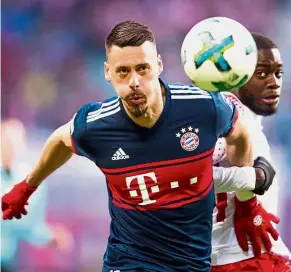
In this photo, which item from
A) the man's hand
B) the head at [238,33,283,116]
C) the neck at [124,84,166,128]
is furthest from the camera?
the head at [238,33,283,116]

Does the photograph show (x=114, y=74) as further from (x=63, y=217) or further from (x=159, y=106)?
(x=63, y=217)

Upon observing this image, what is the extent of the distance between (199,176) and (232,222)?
62cm

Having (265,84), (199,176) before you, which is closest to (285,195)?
(265,84)

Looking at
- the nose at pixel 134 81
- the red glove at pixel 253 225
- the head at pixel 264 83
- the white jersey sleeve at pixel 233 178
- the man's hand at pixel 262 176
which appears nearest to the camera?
the nose at pixel 134 81

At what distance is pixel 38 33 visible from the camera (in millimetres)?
6348

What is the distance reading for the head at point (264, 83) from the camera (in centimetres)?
425

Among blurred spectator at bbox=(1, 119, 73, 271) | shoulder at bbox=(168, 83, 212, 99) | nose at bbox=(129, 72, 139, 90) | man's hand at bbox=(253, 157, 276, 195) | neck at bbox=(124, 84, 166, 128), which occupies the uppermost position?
nose at bbox=(129, 72, 139, 90)

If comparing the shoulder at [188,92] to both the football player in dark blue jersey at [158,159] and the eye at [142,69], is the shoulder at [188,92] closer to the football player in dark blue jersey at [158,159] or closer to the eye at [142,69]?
the football player in dark blue jersey at [158,159]

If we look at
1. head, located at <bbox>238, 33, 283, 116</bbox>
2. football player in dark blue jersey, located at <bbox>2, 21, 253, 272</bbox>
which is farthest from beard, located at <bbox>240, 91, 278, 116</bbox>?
football player in dark blue jersey, located at <bbox>2, 21, 253, 272</bbox>

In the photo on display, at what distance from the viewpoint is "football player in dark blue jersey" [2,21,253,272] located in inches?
142

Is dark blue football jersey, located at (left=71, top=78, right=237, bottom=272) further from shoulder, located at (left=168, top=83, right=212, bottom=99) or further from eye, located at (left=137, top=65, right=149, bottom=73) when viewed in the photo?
eye, located at (left=137, top=65, right=149, bottom=73)

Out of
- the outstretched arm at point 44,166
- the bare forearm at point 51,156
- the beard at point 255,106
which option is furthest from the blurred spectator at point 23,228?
the beard at point 255,106

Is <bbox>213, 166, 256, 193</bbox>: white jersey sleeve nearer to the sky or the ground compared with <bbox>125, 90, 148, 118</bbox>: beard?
nearer to the ground

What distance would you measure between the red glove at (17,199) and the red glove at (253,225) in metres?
1.04
